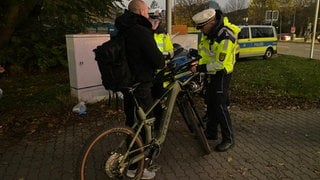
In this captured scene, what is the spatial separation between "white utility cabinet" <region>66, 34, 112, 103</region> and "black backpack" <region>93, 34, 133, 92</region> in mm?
3660

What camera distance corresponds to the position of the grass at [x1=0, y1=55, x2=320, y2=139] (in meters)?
5.98

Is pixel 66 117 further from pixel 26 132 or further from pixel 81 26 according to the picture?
pixel 81 26

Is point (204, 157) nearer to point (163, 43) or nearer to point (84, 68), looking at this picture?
point (163, 43)

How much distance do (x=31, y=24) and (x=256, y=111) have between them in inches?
380

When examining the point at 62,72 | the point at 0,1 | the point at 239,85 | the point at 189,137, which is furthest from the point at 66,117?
the point at 0,1

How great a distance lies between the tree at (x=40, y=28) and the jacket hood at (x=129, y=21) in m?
8.48

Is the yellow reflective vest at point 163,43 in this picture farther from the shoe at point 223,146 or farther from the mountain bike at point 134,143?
the shoe at point 223,146

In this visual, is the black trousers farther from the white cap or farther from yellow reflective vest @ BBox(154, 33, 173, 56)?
yellow reflective vest @ BBox(154, 33, 173, 56)

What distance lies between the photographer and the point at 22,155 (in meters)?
4.53

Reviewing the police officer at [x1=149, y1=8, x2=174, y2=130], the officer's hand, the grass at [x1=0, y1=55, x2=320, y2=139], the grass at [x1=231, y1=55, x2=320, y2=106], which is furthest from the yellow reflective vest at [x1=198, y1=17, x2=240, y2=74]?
the grass at [x1=231, y1=55, x2=320, y2=106]

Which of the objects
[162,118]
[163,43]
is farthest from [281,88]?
[162,118]

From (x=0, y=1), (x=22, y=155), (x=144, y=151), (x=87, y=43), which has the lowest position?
(x=22, y=155)

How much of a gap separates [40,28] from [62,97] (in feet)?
23.1

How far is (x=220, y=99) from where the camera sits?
14.7 feet
